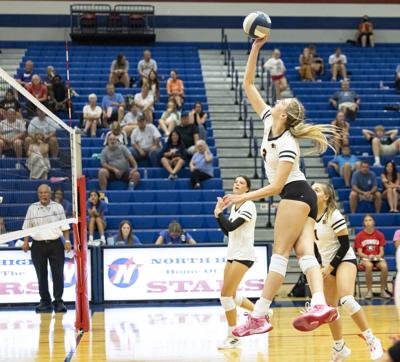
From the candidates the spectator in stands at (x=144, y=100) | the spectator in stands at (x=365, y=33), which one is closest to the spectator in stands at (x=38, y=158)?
the spectator in stands at (x=144, y=100)

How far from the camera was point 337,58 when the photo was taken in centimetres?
2441

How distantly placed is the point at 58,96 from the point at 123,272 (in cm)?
720

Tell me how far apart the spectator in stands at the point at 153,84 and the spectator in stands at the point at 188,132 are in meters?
2.78

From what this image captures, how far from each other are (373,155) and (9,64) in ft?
37.1

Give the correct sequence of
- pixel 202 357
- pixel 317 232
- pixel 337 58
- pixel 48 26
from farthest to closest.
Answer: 1. pixel 48 26
2. pixel 337 58
3. pixel 202 357
4. pixel 317 232

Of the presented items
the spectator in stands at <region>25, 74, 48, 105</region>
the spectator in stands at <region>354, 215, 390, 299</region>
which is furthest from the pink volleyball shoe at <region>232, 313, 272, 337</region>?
the spectator in stands at <region>25, 74, 48, 105</region>

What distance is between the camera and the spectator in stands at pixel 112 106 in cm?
2019

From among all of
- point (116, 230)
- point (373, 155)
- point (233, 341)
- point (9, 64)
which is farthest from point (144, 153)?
point (233, 341)

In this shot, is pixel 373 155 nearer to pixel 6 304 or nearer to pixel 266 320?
pixel 6 304

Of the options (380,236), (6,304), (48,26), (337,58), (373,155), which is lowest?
(6,304)

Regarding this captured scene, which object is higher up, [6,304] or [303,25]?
[303,25]

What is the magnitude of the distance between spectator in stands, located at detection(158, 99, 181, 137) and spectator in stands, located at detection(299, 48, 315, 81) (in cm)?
550

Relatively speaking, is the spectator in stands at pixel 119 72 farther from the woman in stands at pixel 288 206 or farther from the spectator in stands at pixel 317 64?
the woman in stands at pixel 288 206

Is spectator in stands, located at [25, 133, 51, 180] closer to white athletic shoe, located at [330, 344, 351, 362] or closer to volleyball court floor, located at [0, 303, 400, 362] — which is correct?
volleyball court floor, located at [0, 303, 400, 362]
